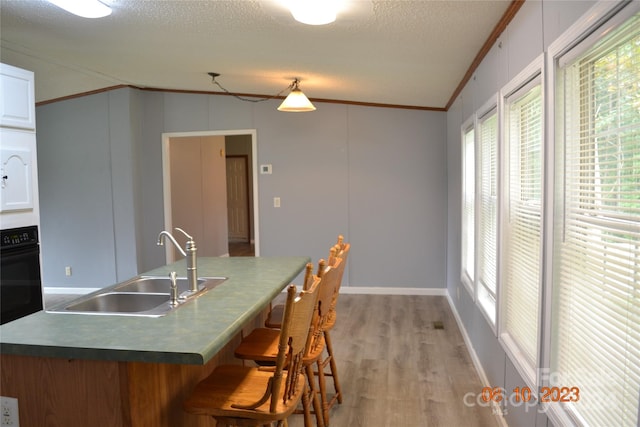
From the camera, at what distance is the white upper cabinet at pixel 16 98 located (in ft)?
10.8

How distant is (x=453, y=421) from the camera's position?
2637mm

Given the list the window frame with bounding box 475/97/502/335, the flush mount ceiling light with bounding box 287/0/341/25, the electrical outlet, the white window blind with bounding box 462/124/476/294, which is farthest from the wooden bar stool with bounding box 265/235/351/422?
the white window blind with bounding box 462/124/476/294

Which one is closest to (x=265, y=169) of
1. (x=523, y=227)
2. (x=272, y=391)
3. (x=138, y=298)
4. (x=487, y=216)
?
(x=487, y=216)

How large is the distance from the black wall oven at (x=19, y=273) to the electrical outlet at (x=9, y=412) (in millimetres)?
1903

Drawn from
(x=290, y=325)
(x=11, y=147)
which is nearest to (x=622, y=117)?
(x=290, y=325)

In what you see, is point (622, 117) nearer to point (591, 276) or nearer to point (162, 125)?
point (591, 276)

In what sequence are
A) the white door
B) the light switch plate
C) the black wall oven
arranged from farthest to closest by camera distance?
the white door, the light switch plate, the black wall oven

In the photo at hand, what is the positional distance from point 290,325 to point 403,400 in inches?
64.4

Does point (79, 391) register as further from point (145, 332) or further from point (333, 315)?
point (333, 315)

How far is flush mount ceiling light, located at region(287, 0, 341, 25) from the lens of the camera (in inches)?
90.0

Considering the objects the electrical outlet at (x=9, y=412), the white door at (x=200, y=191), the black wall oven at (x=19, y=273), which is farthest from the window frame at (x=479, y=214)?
the white door at (x=200, y=191)

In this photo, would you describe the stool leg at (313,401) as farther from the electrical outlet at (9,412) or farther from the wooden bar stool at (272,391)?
the electrical outlet at (9,412)

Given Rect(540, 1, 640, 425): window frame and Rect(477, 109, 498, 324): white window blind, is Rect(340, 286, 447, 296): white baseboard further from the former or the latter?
Rect(540, 1, 640, 425): window frame

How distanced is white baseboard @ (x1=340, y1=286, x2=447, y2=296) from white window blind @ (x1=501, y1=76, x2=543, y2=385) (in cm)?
306
